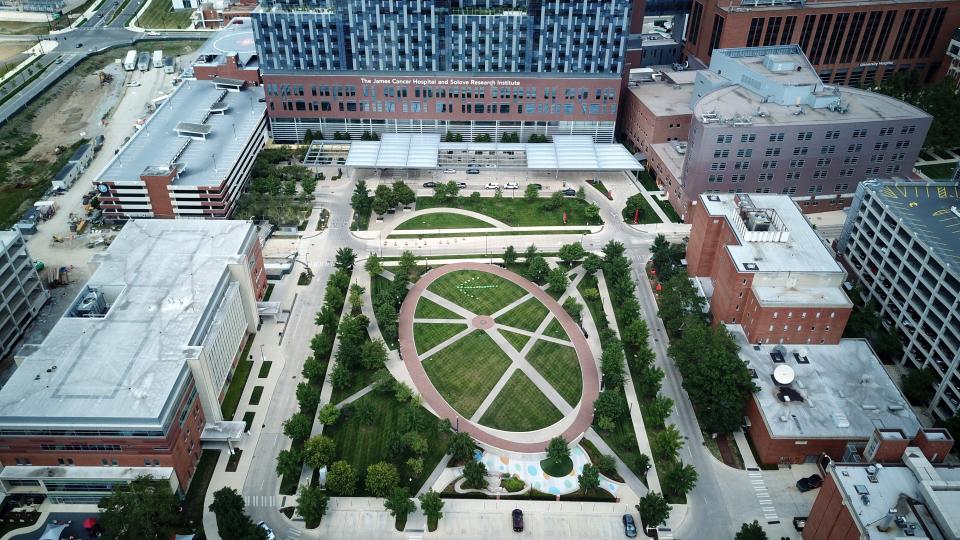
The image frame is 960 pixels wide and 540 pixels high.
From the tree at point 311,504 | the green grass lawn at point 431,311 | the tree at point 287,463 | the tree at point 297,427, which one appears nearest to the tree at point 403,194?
the green grass lawn at point 431,311

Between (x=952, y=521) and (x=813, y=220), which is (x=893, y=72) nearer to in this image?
(x=813, y=220)

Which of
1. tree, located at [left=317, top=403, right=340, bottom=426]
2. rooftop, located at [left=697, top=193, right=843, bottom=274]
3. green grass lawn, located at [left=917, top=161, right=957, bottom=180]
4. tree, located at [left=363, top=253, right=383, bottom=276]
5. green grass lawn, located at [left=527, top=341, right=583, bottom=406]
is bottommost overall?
green grass lawn, located at [left=527, top=341, right=583, bottom=406]

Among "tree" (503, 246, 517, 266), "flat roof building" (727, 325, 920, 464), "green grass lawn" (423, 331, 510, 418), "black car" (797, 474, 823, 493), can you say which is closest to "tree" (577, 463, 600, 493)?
"green grass lawn" (423, 331, 510, 418)

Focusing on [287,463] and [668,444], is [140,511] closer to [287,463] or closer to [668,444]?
[287,463]

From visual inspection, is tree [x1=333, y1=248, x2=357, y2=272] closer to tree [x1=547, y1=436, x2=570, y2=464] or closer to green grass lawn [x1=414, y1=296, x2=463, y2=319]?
green grass lawn [x1=414, y1=296, x2=463, y2=319]

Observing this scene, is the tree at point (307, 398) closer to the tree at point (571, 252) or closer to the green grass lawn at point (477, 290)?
the green grass lawn at point (477, 290)

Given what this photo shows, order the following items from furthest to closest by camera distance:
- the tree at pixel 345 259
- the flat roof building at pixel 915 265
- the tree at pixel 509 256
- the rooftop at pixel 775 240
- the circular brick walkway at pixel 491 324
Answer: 1. the tree at pixel 509 256
2. the tree at pixel 345 259
3. the rooftop at pixel 775 240
4. the flat roof building at pixel 915 265
5. the circular brick walkway at pixel 491 324
